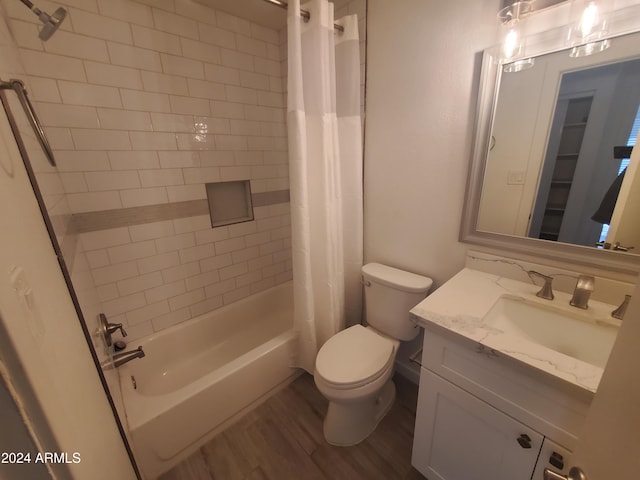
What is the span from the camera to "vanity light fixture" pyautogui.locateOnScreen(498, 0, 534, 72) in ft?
3.25

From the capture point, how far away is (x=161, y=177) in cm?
162

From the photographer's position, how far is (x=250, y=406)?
5.24ft

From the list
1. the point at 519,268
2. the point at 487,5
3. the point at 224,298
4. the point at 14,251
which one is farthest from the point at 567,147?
the point at 224,298

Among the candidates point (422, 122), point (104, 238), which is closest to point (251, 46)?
point (422, 122)

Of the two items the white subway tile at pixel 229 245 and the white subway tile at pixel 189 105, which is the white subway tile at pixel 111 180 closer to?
the white subway tile at pixel 189 105

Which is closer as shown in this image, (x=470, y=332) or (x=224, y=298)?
(x=470, y=332)

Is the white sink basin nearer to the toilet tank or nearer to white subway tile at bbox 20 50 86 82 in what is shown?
the toilet tank

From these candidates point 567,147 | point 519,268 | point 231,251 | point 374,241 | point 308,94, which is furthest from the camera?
point 231,251

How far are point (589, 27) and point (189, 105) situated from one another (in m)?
1.90

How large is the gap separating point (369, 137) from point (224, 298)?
5.14 ft

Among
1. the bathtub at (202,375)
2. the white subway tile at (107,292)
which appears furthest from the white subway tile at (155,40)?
the bathtub at (202,375)

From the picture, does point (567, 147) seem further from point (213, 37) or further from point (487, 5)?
point (213, 37)

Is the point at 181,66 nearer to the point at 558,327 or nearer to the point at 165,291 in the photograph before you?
the point at 165,291

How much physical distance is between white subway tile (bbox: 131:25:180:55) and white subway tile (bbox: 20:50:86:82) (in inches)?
12.8
